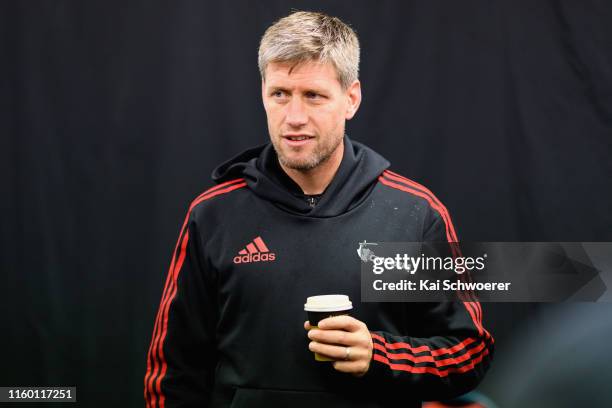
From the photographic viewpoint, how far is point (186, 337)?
181 centimetres

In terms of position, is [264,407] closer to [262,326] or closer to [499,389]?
[262,326]

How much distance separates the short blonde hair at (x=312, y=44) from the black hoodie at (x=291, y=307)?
0.27m

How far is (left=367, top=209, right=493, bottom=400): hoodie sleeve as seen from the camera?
1679 millimetres

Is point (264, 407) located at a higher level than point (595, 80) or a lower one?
lower

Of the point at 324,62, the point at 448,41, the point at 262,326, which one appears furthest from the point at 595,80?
the point at 262,326

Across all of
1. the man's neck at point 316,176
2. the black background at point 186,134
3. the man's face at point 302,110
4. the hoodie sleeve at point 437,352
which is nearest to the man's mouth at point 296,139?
Answer: the man's face at point 302,110

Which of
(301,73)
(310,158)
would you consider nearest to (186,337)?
(310,158)

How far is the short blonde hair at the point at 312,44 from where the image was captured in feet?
5.78

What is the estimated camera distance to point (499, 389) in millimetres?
2492

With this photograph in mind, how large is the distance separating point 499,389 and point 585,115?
3.55ft

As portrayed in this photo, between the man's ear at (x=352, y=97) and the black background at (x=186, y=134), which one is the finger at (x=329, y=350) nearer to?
the man's ear at (x=352, y=97)

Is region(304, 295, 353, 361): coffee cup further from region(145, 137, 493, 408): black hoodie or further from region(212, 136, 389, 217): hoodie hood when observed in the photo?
region(212, 136, 389, 217): hoodie hood

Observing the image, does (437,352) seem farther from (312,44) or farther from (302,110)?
(312,44)

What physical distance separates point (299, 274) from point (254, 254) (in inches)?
5.3
